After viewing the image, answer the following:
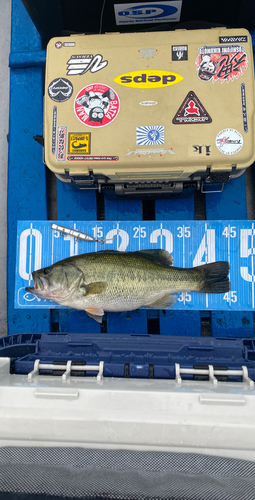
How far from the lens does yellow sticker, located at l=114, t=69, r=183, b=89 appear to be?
218 cm

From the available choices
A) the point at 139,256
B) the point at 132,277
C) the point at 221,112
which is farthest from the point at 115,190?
the point at 221,112

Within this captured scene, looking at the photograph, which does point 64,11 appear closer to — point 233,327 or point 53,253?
point 53,253

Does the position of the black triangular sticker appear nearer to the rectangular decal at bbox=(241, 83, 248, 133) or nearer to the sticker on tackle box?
the rectangular decal at bbox=(241, 83, 248, 133)

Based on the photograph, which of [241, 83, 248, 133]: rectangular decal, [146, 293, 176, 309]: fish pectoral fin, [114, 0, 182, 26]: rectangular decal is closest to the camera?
[241, 83, 248, 133]: rectangular decal

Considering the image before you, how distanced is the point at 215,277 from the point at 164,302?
1.75ft

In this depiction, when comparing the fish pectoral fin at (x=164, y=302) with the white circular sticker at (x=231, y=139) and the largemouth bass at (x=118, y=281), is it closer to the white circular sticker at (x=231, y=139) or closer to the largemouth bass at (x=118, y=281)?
the largemouth bass at (x=118, y=281)

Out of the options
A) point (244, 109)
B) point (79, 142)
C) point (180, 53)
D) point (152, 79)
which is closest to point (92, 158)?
point (79, 142)

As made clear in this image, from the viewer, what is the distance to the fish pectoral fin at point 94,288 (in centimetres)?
253

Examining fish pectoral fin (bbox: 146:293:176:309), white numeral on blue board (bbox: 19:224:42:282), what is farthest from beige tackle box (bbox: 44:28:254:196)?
fish pectoral fin (bbox: 146:293:176:309)

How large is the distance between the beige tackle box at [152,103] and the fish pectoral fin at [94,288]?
0.98 meters

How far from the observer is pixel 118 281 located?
2539 millimetres

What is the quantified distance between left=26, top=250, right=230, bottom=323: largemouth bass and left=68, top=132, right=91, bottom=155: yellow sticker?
932mm

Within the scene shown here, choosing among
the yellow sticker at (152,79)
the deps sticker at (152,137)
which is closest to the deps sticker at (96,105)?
the yellow sticker at (152,79)

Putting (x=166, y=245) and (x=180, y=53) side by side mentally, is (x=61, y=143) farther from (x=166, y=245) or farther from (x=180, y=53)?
(x=166, y=245)
